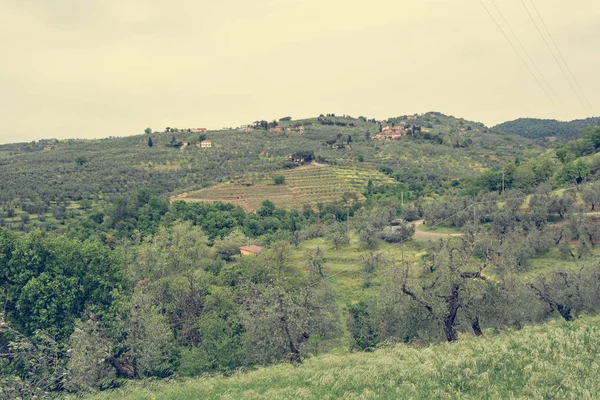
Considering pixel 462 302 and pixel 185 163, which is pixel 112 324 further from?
pixel 185 163

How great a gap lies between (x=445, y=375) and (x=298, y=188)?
6335 centimetres

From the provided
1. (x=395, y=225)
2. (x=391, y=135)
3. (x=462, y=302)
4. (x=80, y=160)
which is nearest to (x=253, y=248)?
(x=395, y=225)

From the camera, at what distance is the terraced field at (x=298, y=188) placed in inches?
2724

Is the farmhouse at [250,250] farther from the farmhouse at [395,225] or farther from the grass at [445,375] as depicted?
the grass at [445,375]

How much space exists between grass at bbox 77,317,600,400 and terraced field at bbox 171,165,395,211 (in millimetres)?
51440

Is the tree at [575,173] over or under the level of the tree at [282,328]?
over

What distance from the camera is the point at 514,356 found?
13094 millimetres

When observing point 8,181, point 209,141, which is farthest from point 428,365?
point 209,141

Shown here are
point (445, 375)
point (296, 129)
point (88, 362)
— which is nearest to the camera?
point (445, 375)

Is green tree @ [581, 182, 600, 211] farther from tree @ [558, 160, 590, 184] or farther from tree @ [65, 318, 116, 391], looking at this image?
tree @ [65, 318, 116, 391]

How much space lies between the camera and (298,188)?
75.4m

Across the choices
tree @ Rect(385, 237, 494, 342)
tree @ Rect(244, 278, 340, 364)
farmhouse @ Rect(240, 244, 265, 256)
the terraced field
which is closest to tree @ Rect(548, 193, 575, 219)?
tree @ Rect(385, 237, 494, 342)

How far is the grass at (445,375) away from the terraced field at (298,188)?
51440mm

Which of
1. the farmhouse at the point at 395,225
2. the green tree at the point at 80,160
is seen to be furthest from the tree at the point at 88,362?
the green tree at the point at 80,160
